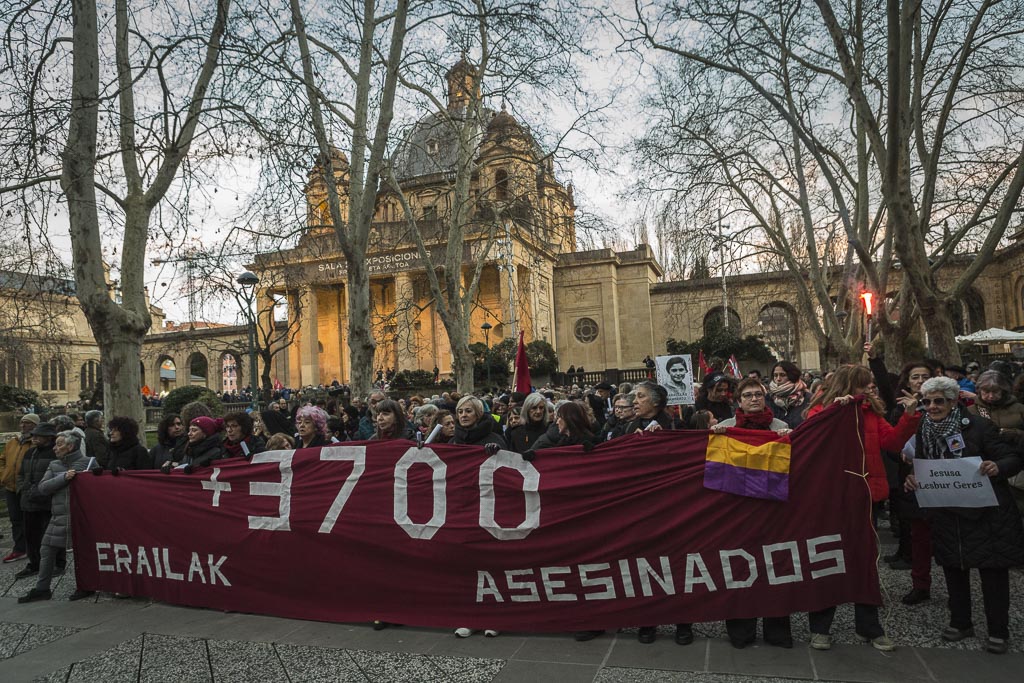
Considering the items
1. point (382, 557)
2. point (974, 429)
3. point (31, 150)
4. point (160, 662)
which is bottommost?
point (160, 662)

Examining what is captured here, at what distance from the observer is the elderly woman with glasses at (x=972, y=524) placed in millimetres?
4242

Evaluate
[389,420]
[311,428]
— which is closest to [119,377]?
[311,428]

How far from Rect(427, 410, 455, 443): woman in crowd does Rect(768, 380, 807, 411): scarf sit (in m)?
3.83

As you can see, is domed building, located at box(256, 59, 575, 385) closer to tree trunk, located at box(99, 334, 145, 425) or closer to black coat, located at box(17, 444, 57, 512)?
tree trunk, located at box(99, 334, 145, 425)

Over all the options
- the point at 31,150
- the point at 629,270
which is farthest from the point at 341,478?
the point at 629,270

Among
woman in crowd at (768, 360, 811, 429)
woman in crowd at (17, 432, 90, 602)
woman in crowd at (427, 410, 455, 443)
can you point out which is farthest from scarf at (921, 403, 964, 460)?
woman in crowd at (17, 432, 90, 602)

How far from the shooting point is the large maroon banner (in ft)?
14.6

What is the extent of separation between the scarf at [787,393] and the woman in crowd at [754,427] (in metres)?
2.87

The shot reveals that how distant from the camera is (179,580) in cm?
606

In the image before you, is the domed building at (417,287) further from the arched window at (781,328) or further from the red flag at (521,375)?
the arched window at (781,328)

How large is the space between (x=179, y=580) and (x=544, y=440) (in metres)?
3.55

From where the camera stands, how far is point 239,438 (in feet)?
21.9

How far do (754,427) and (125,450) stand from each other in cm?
633

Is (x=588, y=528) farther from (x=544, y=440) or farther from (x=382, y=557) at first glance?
(x=382, y=557)
